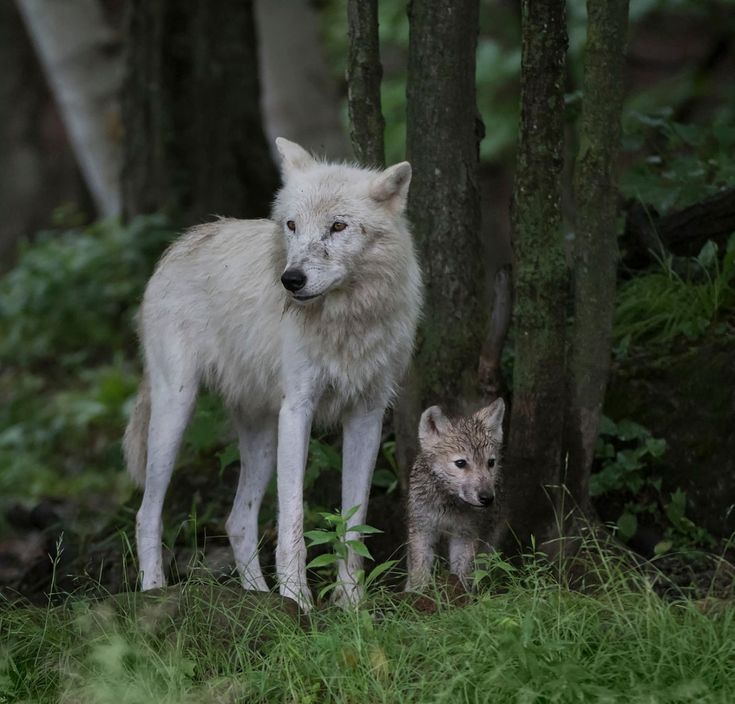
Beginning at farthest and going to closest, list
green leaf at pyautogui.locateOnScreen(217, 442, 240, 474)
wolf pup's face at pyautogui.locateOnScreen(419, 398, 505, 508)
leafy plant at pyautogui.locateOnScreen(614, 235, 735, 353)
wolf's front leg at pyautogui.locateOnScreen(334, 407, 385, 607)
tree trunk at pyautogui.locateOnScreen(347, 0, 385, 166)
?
leafy plant at pyautogui.locateOnScreen(614, 235, 735, 353) → green leaf at pyautogui.locateOnScreen(217, 442, 240, 474) → tree trunk at pyautogui.locateOnScreen(347, 0, 385, 166) → wolf's front leg at pyautogui.locateOnScreen(334, 407, 385, 607) → wolf pup's face at pyautogui.locateOnScreen(419, 398, 505, 508)

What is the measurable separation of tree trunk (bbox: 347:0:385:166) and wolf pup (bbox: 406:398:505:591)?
1589 mm

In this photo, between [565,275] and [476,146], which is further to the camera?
[476,146]

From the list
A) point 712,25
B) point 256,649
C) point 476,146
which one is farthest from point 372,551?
point 712,25

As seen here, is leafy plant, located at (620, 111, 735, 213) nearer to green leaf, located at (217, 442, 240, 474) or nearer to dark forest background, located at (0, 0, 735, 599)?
dark forest background, located at (0, 0, 735, 599)

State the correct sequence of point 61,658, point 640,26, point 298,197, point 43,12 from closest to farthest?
point 61,658 < point 298,197 < point 43,12 < point 640,26

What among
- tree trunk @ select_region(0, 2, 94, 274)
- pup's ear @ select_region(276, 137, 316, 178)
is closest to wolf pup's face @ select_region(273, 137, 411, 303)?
pup's ear @ select_region(276, 137, 316, 178)

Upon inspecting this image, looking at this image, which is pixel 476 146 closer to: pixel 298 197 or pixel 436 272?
pixel 436 272

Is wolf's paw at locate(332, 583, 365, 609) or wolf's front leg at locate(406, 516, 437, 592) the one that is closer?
wolf's paw at locate(332, 583, 365, 609)

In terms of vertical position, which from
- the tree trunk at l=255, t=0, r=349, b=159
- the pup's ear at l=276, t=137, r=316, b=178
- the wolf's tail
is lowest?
the tree trunk at l=255, t=0, r=349, b=159

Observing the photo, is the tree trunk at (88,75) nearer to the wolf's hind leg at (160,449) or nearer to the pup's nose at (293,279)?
the wolf's hind leg at (160,449)

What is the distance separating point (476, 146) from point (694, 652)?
3167mm

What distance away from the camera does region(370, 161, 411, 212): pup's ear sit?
6011 millimetres

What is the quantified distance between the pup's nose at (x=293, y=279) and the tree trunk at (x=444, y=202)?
1.27 meters

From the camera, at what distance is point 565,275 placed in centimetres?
629
